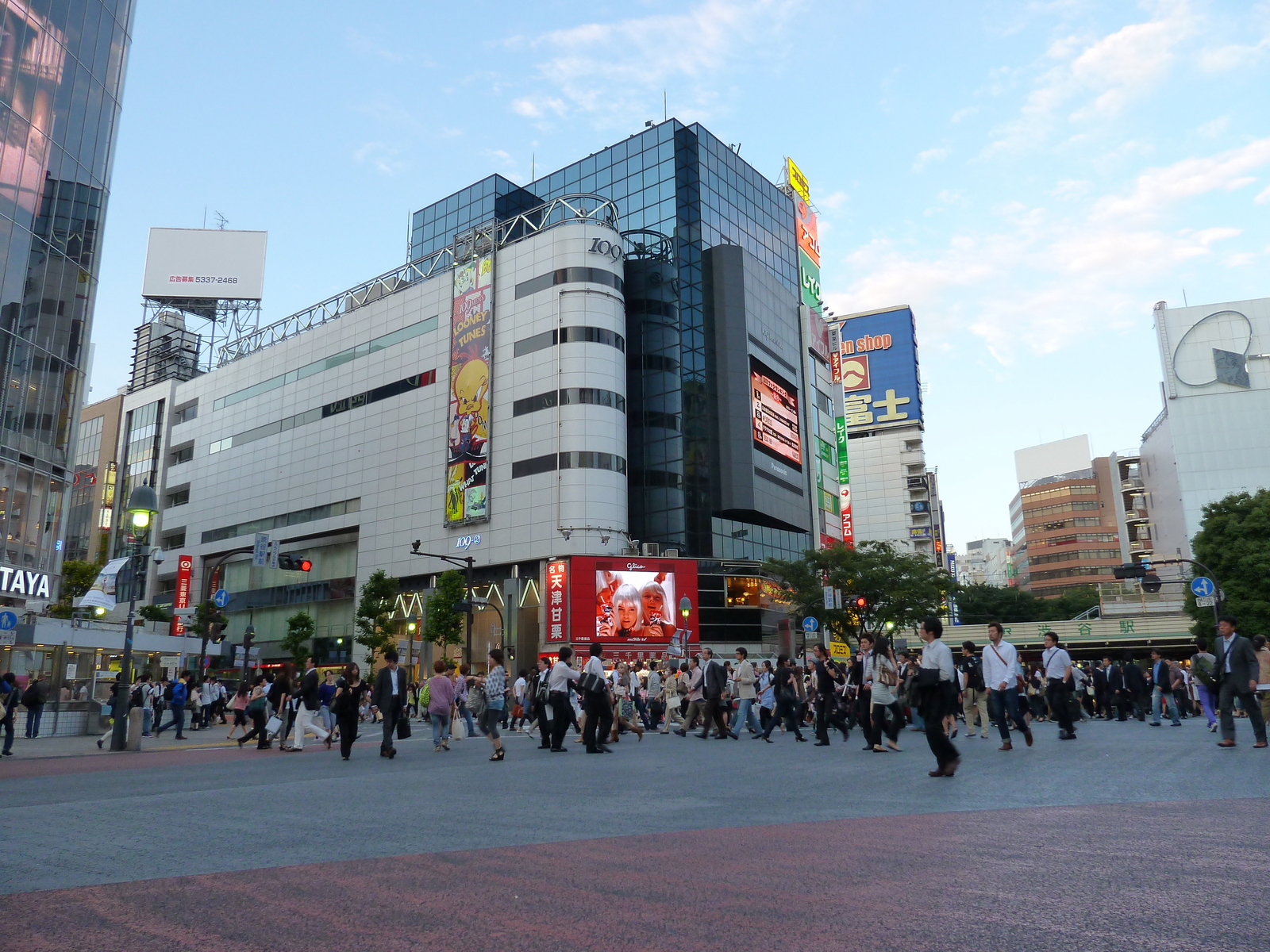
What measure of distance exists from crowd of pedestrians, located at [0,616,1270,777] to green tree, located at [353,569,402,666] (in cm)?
2274

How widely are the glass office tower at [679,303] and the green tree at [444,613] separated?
13.4 meters

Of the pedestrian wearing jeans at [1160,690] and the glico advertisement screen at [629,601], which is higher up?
the glico advertisement screen at [629,601]

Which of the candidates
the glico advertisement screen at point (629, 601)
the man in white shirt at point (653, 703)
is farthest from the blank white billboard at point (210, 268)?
the man in white shirt at point (653, 703)

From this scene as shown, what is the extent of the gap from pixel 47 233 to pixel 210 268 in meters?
55.7

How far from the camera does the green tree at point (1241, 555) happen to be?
4841cm

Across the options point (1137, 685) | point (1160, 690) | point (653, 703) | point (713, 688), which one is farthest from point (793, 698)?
point (1137, 685)

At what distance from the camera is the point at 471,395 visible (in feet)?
189

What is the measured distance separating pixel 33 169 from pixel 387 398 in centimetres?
3259

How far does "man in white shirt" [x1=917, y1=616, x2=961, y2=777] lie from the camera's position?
10.0 m

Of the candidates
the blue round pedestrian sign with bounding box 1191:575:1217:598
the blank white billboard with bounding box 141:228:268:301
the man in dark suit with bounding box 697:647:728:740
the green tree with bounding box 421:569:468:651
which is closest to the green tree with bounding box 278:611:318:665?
the green tree with bounding box 421:569:468:651

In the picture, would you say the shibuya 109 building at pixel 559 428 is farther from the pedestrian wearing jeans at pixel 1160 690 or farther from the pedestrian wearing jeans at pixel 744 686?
the pedestrian wearing jeans at pixel 1160 690

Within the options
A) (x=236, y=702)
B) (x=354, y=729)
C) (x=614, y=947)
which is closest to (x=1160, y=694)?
(x=354, y=729)

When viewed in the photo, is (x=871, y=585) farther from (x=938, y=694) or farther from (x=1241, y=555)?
(x=938, y=694)

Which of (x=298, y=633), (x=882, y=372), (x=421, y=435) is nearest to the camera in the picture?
(x=298, y=633)
